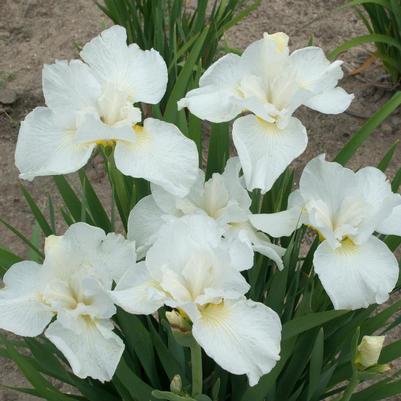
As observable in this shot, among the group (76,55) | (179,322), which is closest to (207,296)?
(179,322)

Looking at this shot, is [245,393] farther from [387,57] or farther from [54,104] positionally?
[387,57]

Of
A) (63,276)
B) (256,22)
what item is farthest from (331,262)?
(256,22)

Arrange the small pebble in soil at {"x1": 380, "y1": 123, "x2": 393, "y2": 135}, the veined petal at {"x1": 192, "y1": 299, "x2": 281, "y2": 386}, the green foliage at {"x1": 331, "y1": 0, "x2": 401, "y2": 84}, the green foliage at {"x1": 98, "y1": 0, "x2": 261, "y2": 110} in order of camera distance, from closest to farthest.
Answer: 1. the veined petal at {"x1": 192, "y1": 299, "x2": 281, "y2": 386}
2. the green foliage at {"x1": 98, "y1": 0, "x2": 261, "y2": 110}
3. the green foliage at {"x1": 331, "y1": 0, "x2": 401, "y2": 84}
4. the small pebble in soil at {"x1": 380, "y1": 123, "x2": 393, "y2": 135}

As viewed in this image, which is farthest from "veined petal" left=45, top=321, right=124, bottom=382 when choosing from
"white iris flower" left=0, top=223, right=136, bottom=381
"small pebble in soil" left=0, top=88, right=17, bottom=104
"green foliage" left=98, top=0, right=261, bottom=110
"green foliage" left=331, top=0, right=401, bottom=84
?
"small pebble in soil" left=0, top=88, right=17, bottom=104

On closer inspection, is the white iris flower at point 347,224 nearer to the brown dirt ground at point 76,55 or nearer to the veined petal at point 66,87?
the veined petal at point 66,87

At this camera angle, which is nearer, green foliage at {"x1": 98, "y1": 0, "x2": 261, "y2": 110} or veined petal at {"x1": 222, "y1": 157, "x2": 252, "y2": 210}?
veined petal at {"x1": 222, "y1": 157, "x2": 252, "y2": 210}

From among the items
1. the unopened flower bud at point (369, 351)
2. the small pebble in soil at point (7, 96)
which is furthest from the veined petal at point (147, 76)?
the small pebble in soil at point (7, 96)

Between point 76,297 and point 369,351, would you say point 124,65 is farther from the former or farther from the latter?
point 369,351

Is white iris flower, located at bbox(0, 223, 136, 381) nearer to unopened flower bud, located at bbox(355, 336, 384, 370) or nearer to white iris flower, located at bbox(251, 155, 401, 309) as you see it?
white iris flower, located at bbox(251, 155, 401, 309)

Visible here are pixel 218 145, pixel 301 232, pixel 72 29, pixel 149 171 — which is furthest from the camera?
pixel 72 29
